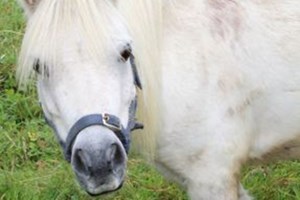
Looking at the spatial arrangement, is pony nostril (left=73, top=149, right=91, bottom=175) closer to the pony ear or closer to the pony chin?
the pony chin

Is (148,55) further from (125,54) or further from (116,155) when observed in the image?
(116,155)

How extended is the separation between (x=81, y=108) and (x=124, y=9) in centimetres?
37

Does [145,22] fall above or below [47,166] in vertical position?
above

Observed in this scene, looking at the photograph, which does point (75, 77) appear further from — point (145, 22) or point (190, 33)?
point (190, 33)

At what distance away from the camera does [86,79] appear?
215cm

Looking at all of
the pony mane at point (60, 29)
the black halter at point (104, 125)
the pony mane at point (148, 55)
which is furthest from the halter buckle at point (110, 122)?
the pony mane at point (148, 55)

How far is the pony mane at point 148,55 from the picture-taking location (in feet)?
7.80

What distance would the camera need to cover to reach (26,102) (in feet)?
13.1

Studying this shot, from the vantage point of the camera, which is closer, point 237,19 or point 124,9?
point 124,9

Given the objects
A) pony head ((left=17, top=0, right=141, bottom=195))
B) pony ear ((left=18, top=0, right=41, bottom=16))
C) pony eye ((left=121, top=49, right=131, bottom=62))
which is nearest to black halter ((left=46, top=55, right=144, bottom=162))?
pony head ((left=17, top=0, right=141, bottom=195))

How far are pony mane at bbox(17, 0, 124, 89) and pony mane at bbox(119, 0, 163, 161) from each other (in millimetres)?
106

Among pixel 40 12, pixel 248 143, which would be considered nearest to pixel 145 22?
pixel 40 12

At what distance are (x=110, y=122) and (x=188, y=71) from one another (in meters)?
0.49

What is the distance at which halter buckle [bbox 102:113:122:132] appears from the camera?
6.93ft
